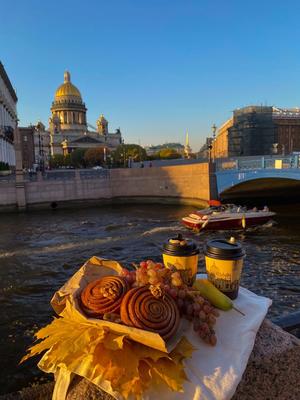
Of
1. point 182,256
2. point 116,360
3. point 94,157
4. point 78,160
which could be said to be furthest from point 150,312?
point 78,160

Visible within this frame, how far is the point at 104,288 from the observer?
1938 mm

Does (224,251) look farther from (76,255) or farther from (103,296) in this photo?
(76,255)

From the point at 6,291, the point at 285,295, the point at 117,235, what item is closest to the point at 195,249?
the point at 285,295

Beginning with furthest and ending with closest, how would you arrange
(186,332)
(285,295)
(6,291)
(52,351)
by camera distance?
(6,291), (285,295), (186,332), (52,351)

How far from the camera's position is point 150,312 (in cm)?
177

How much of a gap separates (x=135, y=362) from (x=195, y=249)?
1.03 m

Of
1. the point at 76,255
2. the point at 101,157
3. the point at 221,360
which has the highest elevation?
the point at 101,157

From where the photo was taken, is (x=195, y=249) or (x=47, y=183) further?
(x=47, y=183)

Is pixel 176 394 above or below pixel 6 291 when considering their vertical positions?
above

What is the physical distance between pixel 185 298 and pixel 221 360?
366 millimetres

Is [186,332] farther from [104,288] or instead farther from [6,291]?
[6,291]

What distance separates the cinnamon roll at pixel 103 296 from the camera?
1845mm

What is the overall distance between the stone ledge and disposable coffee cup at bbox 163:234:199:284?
0.58m

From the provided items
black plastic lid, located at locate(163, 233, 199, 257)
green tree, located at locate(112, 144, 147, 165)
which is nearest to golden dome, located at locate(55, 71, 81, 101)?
green tree, located at locate(112, 144, 147, 165)
